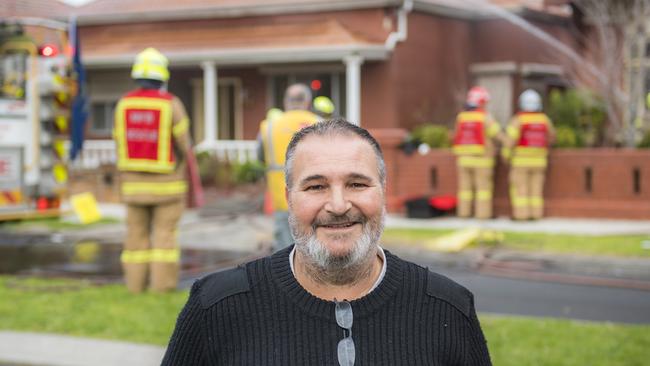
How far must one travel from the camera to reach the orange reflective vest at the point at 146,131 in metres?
7.75

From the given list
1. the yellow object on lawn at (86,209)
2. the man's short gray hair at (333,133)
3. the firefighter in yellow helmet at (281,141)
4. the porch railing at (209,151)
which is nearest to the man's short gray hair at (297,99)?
the firefighter in yellow helmet at (281,141)

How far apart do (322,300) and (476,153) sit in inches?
467

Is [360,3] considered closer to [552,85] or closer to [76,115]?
[552,85]

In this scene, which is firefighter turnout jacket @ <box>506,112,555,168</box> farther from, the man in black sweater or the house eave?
the man in black sweater

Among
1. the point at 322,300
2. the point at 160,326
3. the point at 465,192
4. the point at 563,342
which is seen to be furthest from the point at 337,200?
the point at 465,192

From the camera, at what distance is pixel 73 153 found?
12.5 metres

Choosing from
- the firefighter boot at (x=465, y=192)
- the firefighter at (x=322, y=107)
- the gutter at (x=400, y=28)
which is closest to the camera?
the firefighter at (x=322, y=107)

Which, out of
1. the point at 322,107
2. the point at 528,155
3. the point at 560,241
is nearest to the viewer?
the point at 322,107

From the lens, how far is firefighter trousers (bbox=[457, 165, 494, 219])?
1416 centimetres

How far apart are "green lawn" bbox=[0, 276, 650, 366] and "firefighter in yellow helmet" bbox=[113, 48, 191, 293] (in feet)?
0.94

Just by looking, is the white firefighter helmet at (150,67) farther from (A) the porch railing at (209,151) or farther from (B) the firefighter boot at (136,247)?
(A) the porch railing at (209,151)

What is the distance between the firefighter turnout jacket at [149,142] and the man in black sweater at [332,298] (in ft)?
17.6

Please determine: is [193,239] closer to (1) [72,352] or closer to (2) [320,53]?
(1) [72,352]

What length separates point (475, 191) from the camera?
14500 mm
